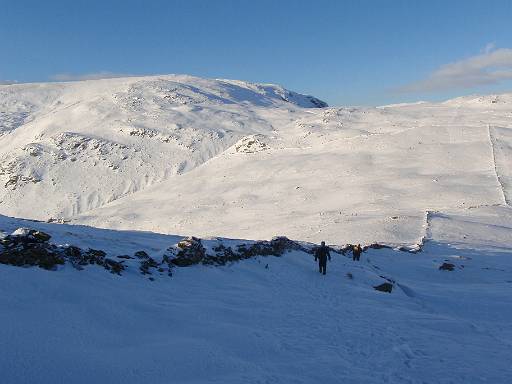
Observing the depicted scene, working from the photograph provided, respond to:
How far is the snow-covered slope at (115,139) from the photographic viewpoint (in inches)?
2731

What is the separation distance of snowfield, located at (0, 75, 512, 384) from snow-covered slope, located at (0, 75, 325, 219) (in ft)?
1.58

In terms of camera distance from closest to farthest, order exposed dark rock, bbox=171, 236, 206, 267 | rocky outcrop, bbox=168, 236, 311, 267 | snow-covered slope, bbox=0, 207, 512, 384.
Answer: snow-covered slope, bbox=0, 207, 512, 384 → exposed dark rock, bbox=171, 236, 206, 267 → rocky outcrop, bbox=168, 236, 311, 267

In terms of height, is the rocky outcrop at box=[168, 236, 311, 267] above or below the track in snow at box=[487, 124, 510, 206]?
below

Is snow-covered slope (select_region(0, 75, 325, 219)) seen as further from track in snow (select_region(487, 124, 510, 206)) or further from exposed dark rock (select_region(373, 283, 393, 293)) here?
exposed dark rock (select_region(373, 283, 393, 293))

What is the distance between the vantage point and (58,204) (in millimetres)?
65438

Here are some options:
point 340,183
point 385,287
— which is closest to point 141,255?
point 385,287

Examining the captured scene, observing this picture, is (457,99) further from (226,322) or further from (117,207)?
(226,322)

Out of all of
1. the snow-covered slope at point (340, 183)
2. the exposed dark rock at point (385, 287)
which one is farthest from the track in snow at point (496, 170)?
the exposed dark rock at point (385, 287)

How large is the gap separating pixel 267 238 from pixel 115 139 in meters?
61.0

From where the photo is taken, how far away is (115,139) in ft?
284

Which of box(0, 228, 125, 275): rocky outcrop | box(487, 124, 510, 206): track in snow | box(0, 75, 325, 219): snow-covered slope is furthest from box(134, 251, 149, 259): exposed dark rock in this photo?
box(0, 75, 325, 219): snow-covered slope

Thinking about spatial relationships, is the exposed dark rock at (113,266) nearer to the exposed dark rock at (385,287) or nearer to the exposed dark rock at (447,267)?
the exposed dark rock at (385,287)

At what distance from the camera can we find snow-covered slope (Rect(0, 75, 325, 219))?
69.4m

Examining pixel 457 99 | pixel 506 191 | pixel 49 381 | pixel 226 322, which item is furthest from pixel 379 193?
pixel 457 99
